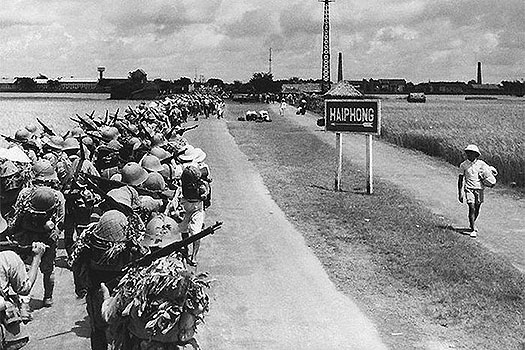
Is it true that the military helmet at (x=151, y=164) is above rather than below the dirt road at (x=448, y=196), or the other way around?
above

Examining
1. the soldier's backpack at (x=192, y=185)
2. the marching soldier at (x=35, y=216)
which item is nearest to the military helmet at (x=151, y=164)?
the soldier's backpack at (x=192, y=185)

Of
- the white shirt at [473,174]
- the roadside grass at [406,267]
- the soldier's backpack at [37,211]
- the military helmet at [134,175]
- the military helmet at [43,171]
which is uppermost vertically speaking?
the military helmet at [134,175]

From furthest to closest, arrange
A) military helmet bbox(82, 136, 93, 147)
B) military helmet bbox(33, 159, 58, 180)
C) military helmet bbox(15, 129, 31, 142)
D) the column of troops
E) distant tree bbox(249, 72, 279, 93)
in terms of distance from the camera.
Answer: distant tree bbox(249, 72, 279, 93) → military helmet bbox(15, 129, 31, 142) → military helmet bbox(82, 136, 93, 147) → military helmet bbox(33, 159, 58, 180) → the column of troops

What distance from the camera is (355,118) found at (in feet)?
56.4

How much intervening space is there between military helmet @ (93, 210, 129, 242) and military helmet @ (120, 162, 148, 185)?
7.17 feet

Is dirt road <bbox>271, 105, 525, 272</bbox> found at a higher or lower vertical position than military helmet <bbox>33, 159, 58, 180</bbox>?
lower

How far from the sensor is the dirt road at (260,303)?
7488 millimetres

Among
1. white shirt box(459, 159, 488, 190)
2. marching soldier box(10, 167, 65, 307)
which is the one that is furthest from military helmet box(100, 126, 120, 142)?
white shirt box(459, 159, 488, 190)

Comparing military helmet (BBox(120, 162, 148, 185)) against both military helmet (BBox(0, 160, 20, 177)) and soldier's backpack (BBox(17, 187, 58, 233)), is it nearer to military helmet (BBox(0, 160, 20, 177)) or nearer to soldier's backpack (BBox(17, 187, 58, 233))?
soldier's backpack (BBox(17, 187, 58, 233))

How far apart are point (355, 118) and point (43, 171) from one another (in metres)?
9.46

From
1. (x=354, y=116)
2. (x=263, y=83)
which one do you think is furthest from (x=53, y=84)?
(x=354, y=116)

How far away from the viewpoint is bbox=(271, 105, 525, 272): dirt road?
12.7 metres

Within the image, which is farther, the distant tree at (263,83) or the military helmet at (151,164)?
the distant tree at (263,83)

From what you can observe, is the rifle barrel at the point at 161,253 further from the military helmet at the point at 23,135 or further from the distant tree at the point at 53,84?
the distant tree at the point at 53,84
